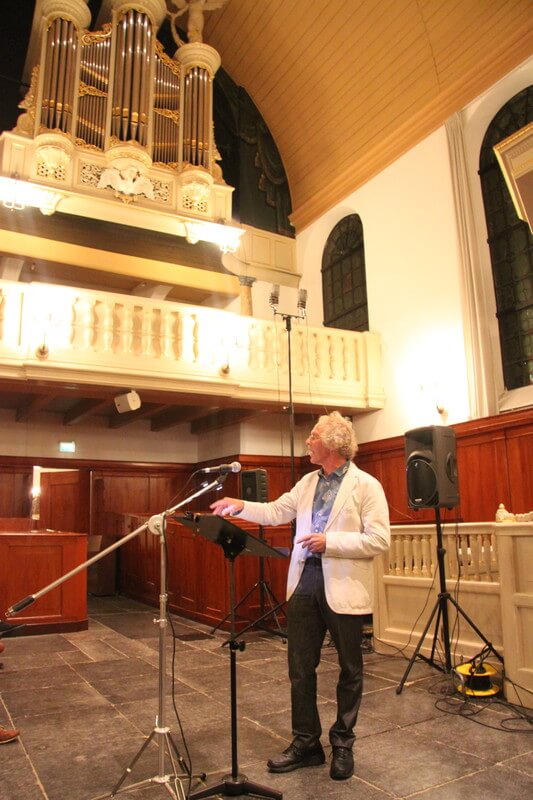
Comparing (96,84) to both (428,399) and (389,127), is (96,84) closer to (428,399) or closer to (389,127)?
(389,127)

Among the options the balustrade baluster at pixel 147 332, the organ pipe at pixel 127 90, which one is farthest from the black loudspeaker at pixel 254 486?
the organ pipe at pixel 127 90

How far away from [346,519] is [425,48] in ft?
24.7

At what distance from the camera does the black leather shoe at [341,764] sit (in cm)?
273

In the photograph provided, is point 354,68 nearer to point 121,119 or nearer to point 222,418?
point 121,119

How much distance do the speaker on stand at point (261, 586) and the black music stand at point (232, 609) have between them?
1319mm

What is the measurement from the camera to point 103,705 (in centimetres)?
391

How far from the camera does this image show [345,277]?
33.1ft

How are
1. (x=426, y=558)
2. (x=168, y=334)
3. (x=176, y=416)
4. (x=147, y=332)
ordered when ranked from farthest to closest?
(x=176, y=416) < (x=168, y=334) < (x=147, y=332) < (x=426, y=558)

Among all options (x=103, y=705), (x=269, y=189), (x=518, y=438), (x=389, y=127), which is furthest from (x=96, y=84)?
(x=103, y=705)

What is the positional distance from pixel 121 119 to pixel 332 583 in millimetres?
7713

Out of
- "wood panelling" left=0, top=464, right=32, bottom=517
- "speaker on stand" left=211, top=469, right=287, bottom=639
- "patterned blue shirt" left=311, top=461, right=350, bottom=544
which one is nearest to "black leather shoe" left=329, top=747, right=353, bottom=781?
"patterned blue shirt" left=311, top=461, right=350, bottom=544

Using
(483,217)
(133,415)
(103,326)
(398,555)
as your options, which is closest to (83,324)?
(103,326)

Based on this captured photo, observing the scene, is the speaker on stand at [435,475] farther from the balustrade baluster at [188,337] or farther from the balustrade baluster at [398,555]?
the balustrade baluster at [188,337]

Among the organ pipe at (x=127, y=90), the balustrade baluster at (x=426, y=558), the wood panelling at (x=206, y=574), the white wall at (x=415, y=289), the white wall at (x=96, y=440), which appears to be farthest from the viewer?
the white wall at (x=96, y=440)
